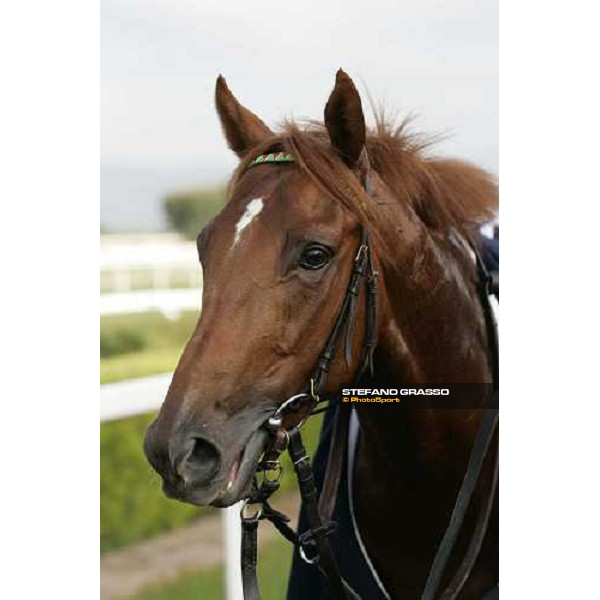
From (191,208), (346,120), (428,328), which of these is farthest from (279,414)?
(191,208)

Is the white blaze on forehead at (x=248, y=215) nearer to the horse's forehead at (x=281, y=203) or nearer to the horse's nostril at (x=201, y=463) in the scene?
the horse's forehead at (x=281, y=203)

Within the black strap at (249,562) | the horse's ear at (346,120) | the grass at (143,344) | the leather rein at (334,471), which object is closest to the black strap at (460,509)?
the leather rein at (334,471)

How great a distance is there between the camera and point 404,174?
165cm

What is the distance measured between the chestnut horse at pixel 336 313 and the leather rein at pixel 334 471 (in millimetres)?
19

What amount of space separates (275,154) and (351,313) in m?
0.30

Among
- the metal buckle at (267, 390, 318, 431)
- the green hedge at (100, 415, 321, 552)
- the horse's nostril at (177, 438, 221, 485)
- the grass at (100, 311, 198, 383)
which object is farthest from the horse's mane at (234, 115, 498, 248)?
the green hedge at (100, 415, 321, 552)

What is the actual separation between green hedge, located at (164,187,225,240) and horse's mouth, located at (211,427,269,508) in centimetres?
75

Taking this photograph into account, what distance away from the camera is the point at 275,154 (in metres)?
1.54

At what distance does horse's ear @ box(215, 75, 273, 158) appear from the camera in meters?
1.66

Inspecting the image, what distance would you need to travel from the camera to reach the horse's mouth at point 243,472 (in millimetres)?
1377

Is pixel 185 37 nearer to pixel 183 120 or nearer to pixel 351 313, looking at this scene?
pixel 183 120

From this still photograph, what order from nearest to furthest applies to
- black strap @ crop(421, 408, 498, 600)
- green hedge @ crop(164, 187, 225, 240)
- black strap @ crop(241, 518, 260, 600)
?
black strap @ crop(241, 518, 260, 600) < black strap @ crop(421, 408, 498, 600) < green hedge @ crop(164, 187, 225, 240)

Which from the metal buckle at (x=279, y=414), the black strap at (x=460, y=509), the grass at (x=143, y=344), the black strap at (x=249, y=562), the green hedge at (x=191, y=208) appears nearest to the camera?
the metal buckle at (x=279, y=414)

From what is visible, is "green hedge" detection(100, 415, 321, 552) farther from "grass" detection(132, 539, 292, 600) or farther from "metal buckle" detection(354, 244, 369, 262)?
"metal buckle" detection(354, 244, 369, 262)
